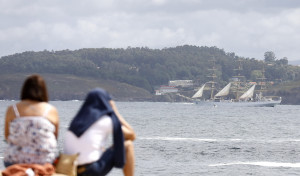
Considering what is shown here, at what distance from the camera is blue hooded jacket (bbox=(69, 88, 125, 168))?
23.8ft

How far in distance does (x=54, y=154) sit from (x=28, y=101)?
0.66 m

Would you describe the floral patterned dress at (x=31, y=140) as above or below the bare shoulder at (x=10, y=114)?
below

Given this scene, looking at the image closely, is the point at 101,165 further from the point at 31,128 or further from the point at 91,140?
the point at 31,128

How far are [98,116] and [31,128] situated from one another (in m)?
0.73

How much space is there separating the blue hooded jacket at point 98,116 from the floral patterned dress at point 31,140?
285 mm

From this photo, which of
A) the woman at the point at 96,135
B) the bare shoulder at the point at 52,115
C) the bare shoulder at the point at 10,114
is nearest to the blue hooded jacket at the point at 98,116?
the woman at the point at 96,135

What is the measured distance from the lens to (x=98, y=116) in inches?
286

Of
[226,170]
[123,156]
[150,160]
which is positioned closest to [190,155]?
[150,160]

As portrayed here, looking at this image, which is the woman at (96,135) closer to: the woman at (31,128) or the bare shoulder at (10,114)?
the woman at (31,128)

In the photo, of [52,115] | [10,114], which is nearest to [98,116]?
[52,115]

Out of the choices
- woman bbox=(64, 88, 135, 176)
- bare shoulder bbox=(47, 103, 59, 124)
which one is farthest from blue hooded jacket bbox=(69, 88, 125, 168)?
bare shoulder bbox=(47, 103, 59, 124)

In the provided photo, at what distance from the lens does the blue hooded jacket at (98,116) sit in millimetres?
7262

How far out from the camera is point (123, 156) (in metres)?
7.36

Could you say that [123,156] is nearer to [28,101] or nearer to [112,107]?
[112,107]
